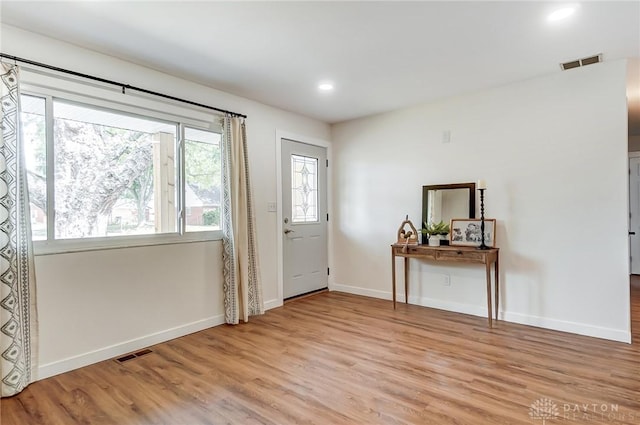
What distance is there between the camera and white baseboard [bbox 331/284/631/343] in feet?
9.97

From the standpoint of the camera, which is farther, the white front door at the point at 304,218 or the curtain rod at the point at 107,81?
the white front door at the point at 304,218

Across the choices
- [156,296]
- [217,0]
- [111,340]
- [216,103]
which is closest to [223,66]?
[216,103]

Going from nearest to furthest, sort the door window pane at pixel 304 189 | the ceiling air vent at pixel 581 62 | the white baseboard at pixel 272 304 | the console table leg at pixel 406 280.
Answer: the ceiling air vent at pixel 581 62, the white baseboard at pixel 272 304, the console table leg at pixel 406 280, the door window pane at pixel 304 189

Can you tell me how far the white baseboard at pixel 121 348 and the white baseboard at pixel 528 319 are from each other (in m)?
2.25

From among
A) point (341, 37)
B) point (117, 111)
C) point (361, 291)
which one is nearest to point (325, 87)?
point (341, 37)

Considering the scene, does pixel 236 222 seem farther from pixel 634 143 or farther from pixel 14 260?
pixel 634 143

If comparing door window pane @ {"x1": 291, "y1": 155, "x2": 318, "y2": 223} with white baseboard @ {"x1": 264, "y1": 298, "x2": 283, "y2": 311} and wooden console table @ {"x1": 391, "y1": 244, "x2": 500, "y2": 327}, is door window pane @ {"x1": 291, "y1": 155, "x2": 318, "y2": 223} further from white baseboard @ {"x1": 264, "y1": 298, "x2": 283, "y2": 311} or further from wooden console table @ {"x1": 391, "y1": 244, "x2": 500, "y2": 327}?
wooden console table @ {"x1": 391, "y1": 244, "x2": 500, "y2": 327}

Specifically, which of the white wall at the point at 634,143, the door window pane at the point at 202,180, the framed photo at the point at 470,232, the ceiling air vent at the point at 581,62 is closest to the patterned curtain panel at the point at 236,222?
the door window pane at the point at 202,180

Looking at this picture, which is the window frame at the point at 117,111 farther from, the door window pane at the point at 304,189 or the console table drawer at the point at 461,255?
the console table drawer at the point at 461,255

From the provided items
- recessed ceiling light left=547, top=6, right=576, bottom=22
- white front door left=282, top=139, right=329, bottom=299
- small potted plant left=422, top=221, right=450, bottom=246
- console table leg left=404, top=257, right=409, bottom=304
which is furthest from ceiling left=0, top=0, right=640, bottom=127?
console table leg left=404, top=257, right=409, bottom=304

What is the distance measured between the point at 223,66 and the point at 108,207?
1575mm

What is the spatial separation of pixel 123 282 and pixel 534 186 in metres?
3.96

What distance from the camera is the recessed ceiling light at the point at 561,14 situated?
7.29 ft

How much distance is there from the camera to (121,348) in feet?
9.44
